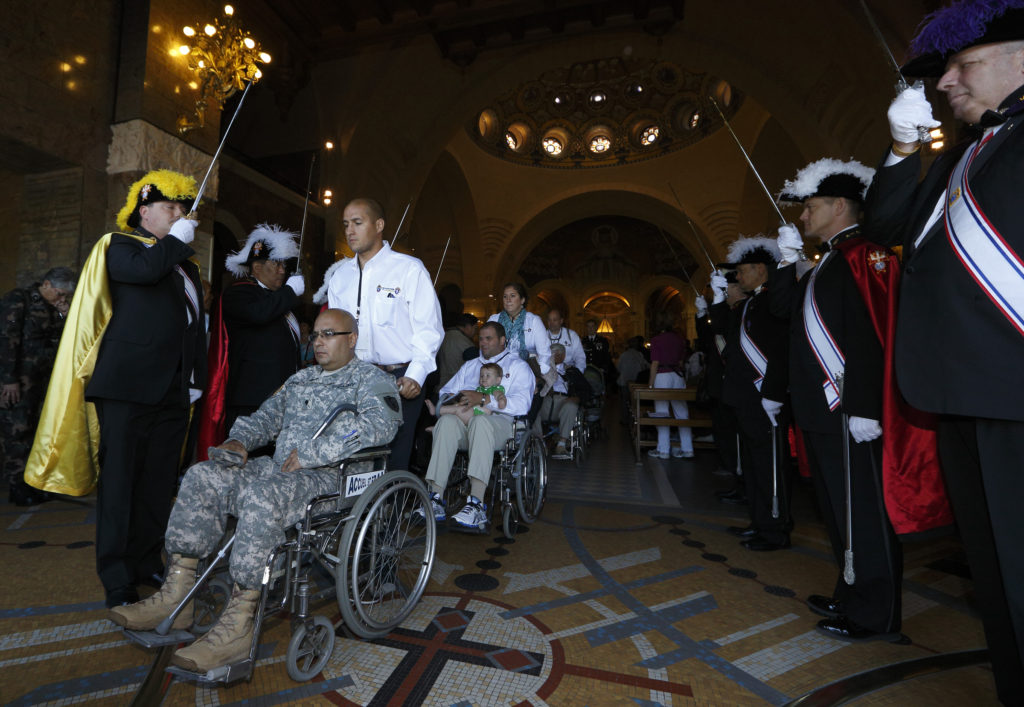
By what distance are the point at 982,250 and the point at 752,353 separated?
201cm

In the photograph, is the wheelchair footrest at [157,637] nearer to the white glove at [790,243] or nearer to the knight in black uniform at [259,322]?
the knight in black uniform at [259,322]

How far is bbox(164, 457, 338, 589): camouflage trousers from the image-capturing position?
1.53 m

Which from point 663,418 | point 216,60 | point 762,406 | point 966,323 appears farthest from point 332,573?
point 216,60

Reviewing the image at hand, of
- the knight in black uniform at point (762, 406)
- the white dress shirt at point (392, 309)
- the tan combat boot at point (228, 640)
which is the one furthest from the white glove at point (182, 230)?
the knight in black uniform at point (762, 406)

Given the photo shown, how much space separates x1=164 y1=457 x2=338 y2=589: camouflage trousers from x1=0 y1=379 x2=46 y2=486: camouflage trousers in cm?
312

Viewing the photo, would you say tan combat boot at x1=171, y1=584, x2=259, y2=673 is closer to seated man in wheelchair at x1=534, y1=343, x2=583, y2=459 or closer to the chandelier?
seated man in wheelchair at x1=534, y1=343, x2=583, y2=459

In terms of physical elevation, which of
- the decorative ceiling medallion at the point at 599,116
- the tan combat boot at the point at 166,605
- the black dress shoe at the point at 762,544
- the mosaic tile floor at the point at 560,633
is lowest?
the mosaic tile floor at the point at 560,633

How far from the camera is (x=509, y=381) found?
3475mm

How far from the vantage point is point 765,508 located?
3047mm

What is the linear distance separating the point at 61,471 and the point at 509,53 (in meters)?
10.6

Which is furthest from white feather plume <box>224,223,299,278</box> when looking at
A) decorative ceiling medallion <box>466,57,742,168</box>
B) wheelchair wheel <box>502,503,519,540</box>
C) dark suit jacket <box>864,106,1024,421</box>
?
decorative ceiling medallion <box>466,57,742,168</box>

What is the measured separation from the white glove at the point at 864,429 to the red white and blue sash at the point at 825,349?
171mm

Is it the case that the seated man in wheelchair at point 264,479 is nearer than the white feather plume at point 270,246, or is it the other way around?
the seated man in wheelchair at point 264,479

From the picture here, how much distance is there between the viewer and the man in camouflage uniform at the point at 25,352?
3.64 metres
